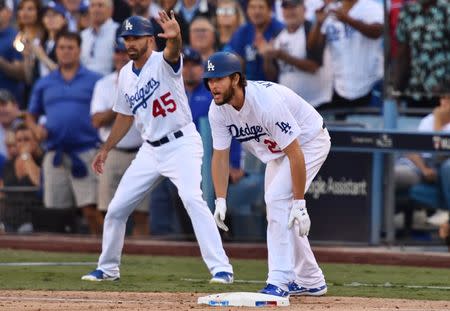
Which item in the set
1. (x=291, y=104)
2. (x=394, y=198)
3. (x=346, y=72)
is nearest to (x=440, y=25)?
(x=346, y=72)

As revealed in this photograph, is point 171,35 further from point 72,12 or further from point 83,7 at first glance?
point 72,12

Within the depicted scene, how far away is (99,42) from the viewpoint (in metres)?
14.6

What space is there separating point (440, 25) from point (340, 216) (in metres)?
2.41

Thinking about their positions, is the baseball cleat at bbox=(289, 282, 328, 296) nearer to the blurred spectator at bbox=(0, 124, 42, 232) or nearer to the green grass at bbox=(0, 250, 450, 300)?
the green grass at bbox=(0, 250, 450, 300)

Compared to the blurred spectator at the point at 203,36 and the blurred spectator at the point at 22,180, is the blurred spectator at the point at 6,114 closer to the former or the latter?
the blurred spectator at the point at 22,180

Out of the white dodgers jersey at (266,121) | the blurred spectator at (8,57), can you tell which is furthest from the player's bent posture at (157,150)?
the blurred spectator at (8,57)

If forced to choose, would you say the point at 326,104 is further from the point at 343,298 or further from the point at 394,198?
the point at 343,298

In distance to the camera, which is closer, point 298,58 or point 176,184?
point 176,184

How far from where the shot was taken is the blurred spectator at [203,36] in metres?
14.1

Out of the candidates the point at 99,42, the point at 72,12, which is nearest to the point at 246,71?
the point at 99,42

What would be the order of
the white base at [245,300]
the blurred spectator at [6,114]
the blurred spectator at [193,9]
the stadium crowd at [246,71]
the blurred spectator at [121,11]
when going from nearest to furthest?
the white base at [245,300] → the stadium crowd at [246,71] → the blurred spectator at [193,9] → the blurred spectator at [121,11] → the blurred spectator at [6,114]

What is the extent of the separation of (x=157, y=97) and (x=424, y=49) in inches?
161

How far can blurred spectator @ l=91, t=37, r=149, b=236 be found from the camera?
1375 centimetres

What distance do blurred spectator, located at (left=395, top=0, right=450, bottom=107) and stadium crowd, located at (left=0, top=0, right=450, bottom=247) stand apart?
0.04 feet
